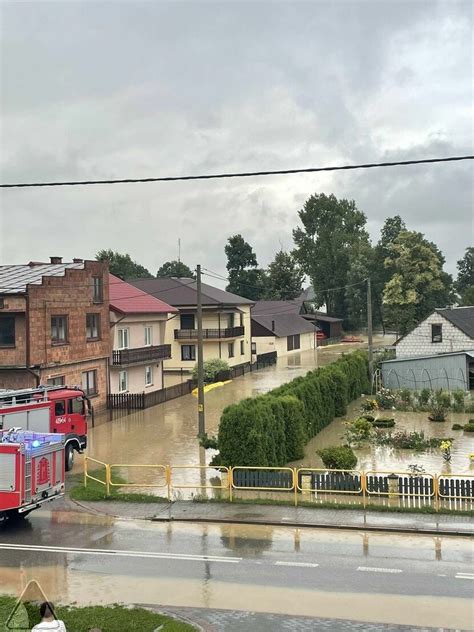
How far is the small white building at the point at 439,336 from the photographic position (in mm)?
52250

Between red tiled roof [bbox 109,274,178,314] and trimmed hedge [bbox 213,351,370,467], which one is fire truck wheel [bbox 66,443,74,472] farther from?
red tiled roof [bbox 109,274,178,314]

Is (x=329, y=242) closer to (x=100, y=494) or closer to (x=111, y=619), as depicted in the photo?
(x=100, y=494)

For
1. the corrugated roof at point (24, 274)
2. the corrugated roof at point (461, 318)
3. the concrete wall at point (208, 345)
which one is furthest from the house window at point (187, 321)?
the corrugated roof at point (461, 318)

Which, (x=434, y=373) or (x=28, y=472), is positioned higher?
(x=434, y=373)

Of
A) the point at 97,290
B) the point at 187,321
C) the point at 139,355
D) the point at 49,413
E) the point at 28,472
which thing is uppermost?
the point at 97,290

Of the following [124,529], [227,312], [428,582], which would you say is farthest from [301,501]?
[227,312]

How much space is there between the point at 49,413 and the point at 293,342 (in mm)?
62919

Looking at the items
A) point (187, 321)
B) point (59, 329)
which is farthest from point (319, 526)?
point (187, 321)

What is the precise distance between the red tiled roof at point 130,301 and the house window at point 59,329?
6182 mm

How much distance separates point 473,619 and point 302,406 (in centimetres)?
1759

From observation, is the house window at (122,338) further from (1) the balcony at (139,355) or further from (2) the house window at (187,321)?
(2) the house window at (187,321)

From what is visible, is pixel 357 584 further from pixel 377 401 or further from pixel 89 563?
pixel 377 401

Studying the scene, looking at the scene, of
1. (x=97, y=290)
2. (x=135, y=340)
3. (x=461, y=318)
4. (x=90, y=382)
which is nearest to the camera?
(x=90, y=382)

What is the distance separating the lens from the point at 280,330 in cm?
8225
